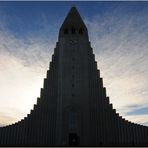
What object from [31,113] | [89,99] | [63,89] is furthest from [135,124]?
[31,113]

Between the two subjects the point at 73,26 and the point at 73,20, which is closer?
the point at 73,26

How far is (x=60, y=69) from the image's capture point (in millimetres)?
69375

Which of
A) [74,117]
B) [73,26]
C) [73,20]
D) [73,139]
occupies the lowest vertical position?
[73,139]

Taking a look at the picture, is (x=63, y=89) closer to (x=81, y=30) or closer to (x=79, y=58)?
(x=79, y=58)

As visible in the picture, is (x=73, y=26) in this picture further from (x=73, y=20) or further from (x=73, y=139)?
(x=73, y=139)

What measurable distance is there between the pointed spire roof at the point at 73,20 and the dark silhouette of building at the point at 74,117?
26.7ft

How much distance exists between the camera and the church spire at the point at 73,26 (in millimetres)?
73750

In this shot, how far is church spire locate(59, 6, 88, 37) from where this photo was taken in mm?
73750

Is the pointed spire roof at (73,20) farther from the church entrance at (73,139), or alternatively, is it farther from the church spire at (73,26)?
the church entrance at (73,139)

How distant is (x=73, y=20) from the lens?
251ft

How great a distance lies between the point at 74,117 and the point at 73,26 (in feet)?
86.3

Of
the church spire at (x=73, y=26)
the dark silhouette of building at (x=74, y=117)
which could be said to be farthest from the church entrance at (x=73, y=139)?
the church spire at (x=73, y=26)

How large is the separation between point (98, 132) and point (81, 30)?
1125 inches

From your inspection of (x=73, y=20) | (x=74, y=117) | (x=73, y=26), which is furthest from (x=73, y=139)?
(x=73, y=20)
